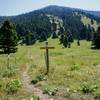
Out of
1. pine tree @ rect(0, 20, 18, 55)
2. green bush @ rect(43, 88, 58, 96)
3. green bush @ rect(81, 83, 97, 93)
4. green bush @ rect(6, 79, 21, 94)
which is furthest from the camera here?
pine tree @ rect(0, 20, 18, 55)

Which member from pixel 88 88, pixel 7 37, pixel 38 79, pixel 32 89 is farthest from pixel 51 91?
pixel 7 37

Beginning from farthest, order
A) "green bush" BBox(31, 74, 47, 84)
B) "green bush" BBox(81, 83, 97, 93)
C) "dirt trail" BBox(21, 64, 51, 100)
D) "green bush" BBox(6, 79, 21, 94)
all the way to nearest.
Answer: "green bush" BBox(31, 74, 47, 84)
"green bush" BBox(6, 79, 21, 94)
"green bush" BBox(81, 83, 97, 93)
"dirt trail" BBox(21, 64, 51, 100)

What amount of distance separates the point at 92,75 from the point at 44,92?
5712mm

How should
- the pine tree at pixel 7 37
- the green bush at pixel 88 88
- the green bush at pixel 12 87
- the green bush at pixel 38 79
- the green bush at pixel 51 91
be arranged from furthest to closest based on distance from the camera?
the pine tree at pixel 7 37 < the green bush at pixel 38 79 < the green bush at pixel 12 87 < the green bush at pixel 88 88 < the green bush at pixel 51 91

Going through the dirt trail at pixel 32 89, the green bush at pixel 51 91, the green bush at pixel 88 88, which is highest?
the green bush at pixel 88 88

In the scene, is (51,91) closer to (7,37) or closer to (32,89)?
(32,89)

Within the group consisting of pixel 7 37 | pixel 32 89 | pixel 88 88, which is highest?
pixel 7 37

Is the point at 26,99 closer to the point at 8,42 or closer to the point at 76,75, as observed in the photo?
the point at 76,75

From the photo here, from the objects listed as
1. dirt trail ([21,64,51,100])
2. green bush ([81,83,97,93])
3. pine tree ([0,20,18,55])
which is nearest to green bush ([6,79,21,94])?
dirt trail ([21,64,51,100])

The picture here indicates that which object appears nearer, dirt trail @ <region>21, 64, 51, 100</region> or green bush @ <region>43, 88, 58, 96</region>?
dirt trail @ <region>21, 64, 51, 100</region>

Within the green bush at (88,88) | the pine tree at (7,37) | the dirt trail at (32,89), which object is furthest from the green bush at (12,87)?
the pine tree at (7,37)

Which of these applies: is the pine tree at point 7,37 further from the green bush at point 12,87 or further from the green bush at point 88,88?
the green bush at point 88,88

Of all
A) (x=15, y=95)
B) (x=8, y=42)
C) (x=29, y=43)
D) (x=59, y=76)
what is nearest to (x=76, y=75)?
(x=59, y=76)

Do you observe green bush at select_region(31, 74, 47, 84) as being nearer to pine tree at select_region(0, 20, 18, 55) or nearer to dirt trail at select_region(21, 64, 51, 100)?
dirt trail at select_region(21, 64, 51, 100)
